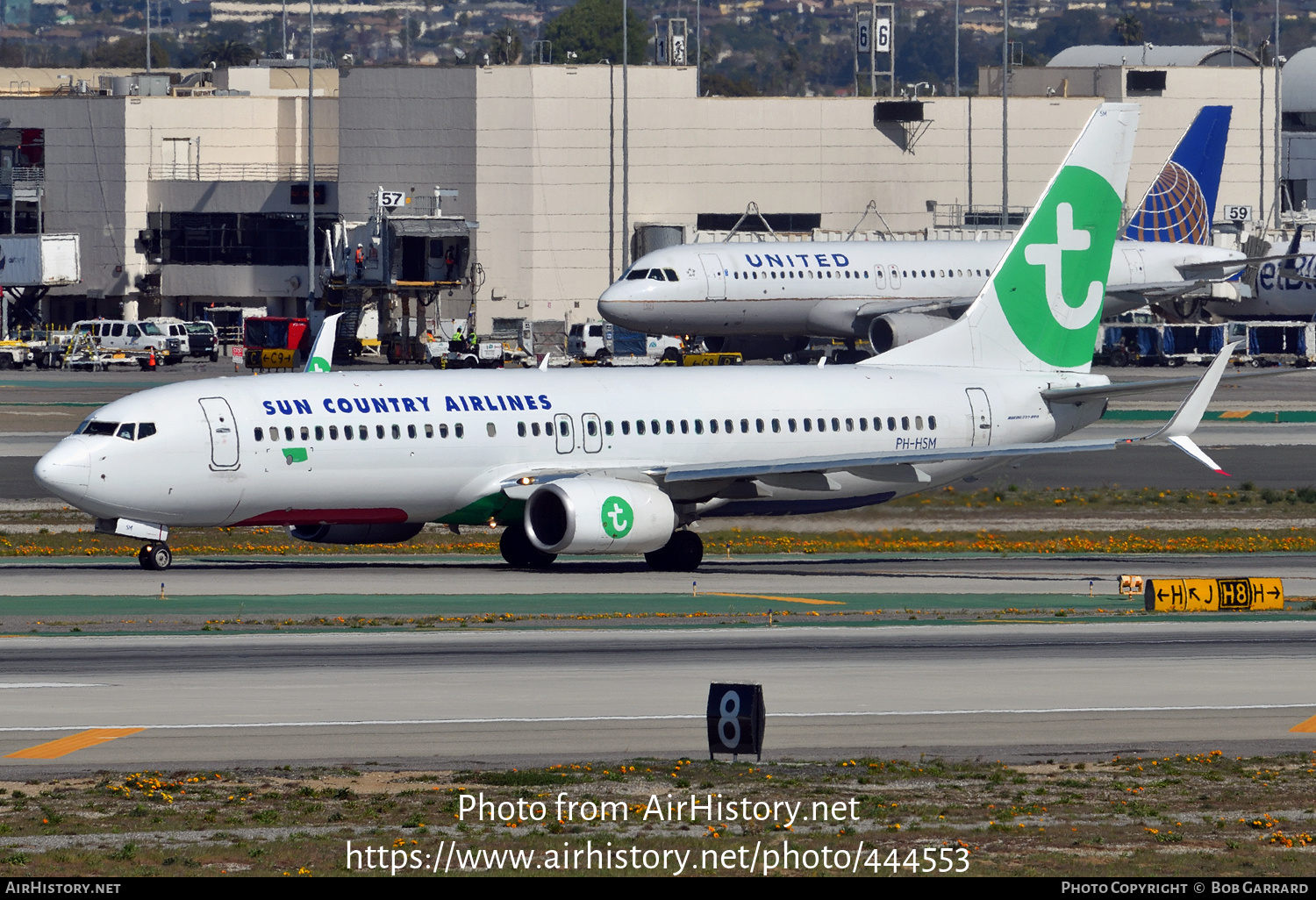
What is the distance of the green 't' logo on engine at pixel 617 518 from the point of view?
130 feet

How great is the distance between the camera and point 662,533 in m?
40.6

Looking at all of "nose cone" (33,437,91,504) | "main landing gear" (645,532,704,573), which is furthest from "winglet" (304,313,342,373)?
"main landing gear" (645,532,704,573)

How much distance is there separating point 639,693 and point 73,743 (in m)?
7.46

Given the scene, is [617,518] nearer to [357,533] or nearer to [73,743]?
[357,533]

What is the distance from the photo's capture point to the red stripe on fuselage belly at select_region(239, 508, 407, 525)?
130ft

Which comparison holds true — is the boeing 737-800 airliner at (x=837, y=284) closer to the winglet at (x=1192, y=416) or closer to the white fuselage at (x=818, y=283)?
the white fuselage at (x=818, y=283)

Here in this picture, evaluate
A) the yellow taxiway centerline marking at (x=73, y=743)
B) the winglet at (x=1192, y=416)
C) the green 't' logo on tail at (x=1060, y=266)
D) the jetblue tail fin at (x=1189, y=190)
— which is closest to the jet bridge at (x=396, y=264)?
the jetblue tail fin at (x=1189, y=190)

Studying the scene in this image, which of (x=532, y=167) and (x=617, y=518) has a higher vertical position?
(x=532, y=167)

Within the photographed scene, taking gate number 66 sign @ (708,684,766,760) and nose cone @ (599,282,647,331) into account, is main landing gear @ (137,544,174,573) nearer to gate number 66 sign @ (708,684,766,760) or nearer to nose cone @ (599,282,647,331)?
gate number 66 sign @ (708,684,766,760)

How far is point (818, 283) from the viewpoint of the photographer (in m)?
94.5

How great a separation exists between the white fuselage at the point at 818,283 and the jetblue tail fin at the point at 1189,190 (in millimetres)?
15312

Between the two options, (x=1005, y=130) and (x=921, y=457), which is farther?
(x=1005, y=130)

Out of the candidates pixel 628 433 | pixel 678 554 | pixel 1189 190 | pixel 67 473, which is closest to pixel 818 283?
pixel 1189 190

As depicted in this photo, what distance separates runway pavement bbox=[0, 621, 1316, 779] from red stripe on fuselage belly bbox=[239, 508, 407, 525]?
26.1ft
